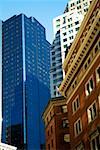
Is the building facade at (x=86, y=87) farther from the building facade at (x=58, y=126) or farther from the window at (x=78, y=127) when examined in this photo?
the building facade at (x=58, y=126)

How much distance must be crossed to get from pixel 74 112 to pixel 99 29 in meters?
18.2

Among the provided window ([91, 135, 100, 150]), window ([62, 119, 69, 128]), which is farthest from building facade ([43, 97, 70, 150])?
window ([91, 135, 100, 150])

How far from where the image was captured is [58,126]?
98500 millimetres

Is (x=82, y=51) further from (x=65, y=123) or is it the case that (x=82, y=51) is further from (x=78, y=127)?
(x=65, y=123)

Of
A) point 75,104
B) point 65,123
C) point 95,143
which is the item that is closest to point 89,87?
point 75,104

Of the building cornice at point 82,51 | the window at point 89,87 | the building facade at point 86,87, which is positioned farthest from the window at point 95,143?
the building cornice at point 82,51

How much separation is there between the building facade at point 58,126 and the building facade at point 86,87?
20.0 m

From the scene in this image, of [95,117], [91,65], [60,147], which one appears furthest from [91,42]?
[60,147]

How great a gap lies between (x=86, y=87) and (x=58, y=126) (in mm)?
31888

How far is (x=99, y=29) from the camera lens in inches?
2477

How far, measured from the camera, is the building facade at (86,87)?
63.4m

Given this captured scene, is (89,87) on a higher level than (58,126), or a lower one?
lower

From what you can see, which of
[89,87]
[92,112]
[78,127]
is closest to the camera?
[92,112]

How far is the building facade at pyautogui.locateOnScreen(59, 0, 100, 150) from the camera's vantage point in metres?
63.4
